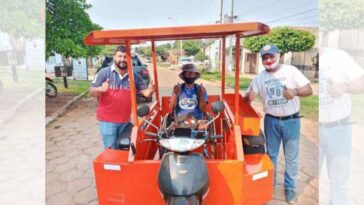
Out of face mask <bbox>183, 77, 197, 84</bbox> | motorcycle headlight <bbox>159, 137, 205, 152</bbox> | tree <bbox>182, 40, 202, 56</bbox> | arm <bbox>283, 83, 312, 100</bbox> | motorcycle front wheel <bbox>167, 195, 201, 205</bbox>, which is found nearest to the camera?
motorcycle front wheel <bbox>167, 195, 201, 205</bbox>

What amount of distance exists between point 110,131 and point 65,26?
16.9ft

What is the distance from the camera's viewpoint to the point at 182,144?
2.20 meters

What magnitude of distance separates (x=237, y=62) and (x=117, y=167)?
144 cm

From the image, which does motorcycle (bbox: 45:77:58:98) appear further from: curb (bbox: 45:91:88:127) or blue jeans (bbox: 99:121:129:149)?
blue jeans (bbox: 99:121:129:149)

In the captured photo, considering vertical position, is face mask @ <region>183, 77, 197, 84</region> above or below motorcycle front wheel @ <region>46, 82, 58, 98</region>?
above

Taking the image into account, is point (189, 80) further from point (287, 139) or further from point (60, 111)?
point (60, 111)

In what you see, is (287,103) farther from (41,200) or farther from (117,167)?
(41,200)

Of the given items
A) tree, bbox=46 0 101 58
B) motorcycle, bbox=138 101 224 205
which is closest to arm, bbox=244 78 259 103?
motorcycle, bbox=138 101 224 205

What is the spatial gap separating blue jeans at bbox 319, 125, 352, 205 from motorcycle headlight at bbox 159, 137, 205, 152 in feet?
3.69

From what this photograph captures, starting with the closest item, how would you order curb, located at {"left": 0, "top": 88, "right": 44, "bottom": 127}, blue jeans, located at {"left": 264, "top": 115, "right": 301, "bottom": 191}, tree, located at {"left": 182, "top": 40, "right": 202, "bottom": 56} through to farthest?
blue jeans, located at {"left": 264, "top": 115, "right": 301, "bottom": 191} → curb, located at {"left": 0, "top": 88, "right": 44, "bottom": 127} → tree, located at {"left": 182, "top": 40, "right": 202, "bottom": 56}

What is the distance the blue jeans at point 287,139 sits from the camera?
299 cm

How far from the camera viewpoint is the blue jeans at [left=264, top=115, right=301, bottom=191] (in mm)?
2992

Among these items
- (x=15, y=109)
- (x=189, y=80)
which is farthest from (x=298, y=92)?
(x=15, y=109)

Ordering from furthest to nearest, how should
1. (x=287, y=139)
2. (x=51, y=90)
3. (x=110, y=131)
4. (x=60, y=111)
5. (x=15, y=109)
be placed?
1. (x=51, y=90)
2. (x=60, y=111)
3. (x=15, y=109)
4. (x=110, y=131)
5. (x=287, y=139)
